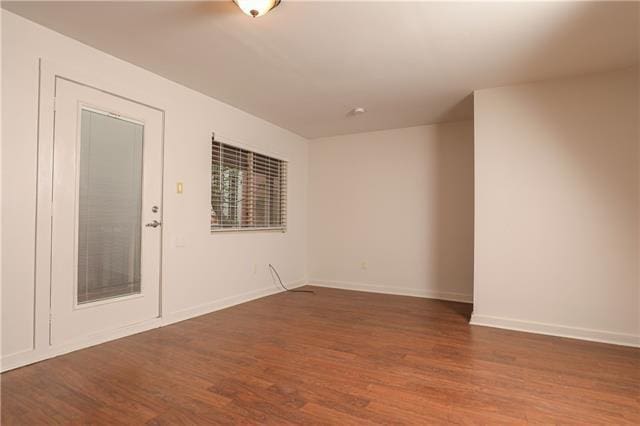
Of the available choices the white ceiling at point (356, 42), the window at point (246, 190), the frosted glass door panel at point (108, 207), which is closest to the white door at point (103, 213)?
the frosted glass door panel at point (108, 207)

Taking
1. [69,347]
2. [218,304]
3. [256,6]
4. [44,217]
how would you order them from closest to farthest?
[256,6] → [44,217] → [69,347] → [218,304]

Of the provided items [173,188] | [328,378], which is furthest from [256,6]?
[328,378]

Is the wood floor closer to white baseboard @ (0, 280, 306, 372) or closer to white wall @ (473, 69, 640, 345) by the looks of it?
white baseboard @ (0, 280, 306, 372)

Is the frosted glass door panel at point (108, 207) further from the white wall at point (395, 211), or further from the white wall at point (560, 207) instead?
the white wall at point (560, 207)

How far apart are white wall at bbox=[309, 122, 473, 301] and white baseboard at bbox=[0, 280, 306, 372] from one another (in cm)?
155

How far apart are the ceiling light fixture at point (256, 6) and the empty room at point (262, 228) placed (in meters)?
0.02

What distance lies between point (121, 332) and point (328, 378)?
1979mm

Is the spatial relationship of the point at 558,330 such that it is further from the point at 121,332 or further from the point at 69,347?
the point at 69,347

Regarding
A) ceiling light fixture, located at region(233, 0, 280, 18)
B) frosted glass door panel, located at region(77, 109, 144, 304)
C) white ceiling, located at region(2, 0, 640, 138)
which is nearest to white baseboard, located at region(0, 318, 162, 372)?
frosted glass door panel, located at region(77, 109, 144, 304)

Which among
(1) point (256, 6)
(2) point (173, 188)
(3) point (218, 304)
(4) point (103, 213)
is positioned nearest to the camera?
(1) point (256, 6)

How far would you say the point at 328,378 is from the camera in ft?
7.64

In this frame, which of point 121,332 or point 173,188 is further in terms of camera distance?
point 173,188

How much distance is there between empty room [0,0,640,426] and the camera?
2211mm

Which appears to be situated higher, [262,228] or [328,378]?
[262,228]
